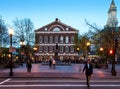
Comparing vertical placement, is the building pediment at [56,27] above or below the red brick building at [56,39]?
above

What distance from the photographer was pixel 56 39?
478 feet

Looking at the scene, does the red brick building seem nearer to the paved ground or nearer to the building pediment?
the building pediment

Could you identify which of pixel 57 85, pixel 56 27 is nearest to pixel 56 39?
pixel 56 27

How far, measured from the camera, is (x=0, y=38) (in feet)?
222

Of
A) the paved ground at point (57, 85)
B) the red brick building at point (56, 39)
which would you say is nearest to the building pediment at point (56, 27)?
the red brick building at point (56, 39)

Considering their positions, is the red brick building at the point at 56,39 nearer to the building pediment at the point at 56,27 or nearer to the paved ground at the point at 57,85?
the building pediment at the point at 56,27

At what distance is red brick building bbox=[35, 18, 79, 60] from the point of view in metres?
144

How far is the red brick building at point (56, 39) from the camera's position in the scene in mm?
144250

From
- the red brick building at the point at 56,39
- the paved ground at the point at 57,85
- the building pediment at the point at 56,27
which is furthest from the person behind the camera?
the red brick building at the point at 56,39

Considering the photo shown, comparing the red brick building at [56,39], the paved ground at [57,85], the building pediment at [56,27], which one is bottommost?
the paved ground at [57,85]

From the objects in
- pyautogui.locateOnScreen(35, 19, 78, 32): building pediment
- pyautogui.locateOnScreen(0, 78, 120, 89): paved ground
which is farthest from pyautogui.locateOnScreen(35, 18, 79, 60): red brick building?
pyautogui.locateOnScreen(0, 78, 120, 89): paved ground

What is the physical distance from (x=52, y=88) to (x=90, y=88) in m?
2.24

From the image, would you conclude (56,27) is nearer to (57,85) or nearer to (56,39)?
(56,39)

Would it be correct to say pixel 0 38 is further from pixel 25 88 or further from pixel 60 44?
pixel 60 44
